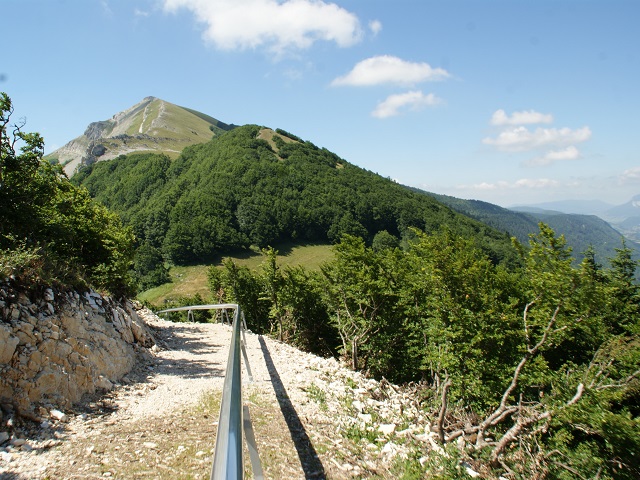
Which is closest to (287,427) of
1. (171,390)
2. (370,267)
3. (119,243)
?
(171,390)

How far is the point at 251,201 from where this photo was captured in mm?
111562

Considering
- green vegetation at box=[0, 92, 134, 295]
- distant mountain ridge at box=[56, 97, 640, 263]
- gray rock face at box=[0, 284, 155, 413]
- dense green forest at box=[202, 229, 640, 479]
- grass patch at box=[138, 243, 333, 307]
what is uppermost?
distant mountain ridge at box=[56, 97, 640, 263]

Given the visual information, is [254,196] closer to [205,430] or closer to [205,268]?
[205,268]

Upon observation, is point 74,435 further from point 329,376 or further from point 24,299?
point 329,376

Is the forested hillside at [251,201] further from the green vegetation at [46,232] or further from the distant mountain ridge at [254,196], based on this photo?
the green vegetation at [46,232]

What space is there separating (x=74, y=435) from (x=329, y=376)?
6.33 meters

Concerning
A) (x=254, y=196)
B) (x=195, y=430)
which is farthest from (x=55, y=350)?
(x=254, y=196)

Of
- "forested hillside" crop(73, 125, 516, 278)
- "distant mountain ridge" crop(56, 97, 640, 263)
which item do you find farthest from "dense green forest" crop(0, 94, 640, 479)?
"distant mountain ridge" crop(56, 97, 640, 263)

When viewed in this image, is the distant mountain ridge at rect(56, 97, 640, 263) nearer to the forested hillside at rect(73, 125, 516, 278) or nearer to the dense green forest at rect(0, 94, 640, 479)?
the forested hillside at rect(73, 125, 516, 278)

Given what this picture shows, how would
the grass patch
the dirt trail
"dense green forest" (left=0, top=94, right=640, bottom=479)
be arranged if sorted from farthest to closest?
the grass patch < "dense green forest" (left=0, top=94, right=640, bottom=479) < the dirt trail

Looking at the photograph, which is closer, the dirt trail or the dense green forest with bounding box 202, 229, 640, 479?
the dirt trail

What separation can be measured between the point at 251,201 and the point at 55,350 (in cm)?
10723

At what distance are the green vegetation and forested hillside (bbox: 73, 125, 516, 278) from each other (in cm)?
8195

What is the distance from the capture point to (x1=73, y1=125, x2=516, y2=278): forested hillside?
98.3 meters
